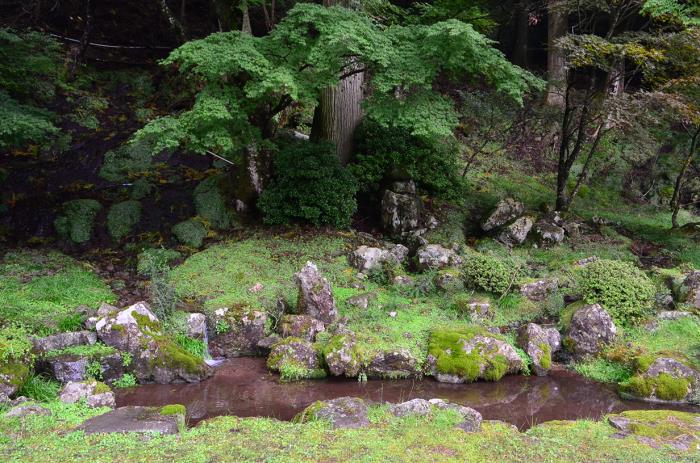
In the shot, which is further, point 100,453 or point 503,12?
point 503,12

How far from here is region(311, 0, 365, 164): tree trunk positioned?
1329 centimetres

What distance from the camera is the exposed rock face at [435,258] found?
11.0m

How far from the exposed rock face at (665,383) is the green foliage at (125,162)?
1234 cm

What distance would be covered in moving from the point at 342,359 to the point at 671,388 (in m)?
4.95

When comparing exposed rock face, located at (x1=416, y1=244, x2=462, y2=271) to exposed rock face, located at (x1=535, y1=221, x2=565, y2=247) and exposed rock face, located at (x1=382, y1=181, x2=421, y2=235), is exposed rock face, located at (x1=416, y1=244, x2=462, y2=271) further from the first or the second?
exposed rock face, located at (x1=535, y1=221, x2=565, y2=247)

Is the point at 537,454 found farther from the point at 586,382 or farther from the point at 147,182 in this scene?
the point at 147,182

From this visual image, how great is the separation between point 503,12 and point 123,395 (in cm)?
1903

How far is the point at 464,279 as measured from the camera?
10.4m

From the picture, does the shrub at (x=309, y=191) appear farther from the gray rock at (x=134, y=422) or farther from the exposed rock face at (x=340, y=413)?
the gray rock at (x=134, y=422)

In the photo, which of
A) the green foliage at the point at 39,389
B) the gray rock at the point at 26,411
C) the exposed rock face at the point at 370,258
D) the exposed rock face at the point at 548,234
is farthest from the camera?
the exposed rock face at the point at 548,234

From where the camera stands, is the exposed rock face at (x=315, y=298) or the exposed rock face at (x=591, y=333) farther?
the exposed rock face at (x=315, y=298)

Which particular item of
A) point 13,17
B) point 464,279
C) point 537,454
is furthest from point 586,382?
point 13,17

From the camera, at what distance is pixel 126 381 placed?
25.1ft

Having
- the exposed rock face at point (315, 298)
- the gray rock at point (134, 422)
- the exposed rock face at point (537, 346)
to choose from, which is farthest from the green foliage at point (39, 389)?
the exposed rock face at point (537, 346)
